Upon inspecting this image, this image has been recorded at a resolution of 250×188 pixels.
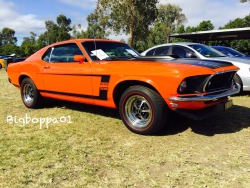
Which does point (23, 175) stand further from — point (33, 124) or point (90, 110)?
point (90, 110)

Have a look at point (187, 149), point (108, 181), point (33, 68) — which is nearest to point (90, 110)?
point (33, 68)

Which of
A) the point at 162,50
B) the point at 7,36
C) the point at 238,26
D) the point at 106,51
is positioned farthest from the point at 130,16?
the point at 7,36

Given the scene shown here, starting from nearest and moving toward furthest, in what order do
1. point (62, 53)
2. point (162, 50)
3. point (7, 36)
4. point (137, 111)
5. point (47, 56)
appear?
point (137, 111) → point (62, 53) → point (47, 56) → point (162, 50) → point (7, 36)

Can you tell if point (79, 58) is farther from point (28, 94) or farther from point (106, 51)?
point (28, 94)

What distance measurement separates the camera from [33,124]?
188 inches

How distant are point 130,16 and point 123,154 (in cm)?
1775

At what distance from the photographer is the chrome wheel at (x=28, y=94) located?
19.9 ft

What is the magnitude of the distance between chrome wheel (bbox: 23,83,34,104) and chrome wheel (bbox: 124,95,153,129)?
287cm

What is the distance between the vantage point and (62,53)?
17.4ft

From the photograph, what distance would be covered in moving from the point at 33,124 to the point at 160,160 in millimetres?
2646

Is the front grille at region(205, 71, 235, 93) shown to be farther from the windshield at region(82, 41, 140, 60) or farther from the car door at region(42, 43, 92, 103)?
the car door at region(42, 43, 92, 103)

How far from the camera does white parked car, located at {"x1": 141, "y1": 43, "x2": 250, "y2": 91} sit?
6641 mm

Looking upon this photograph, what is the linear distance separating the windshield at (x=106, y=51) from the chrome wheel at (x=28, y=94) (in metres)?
2.04

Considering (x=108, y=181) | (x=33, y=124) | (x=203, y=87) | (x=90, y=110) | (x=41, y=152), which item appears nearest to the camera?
(x=108, y=181)
